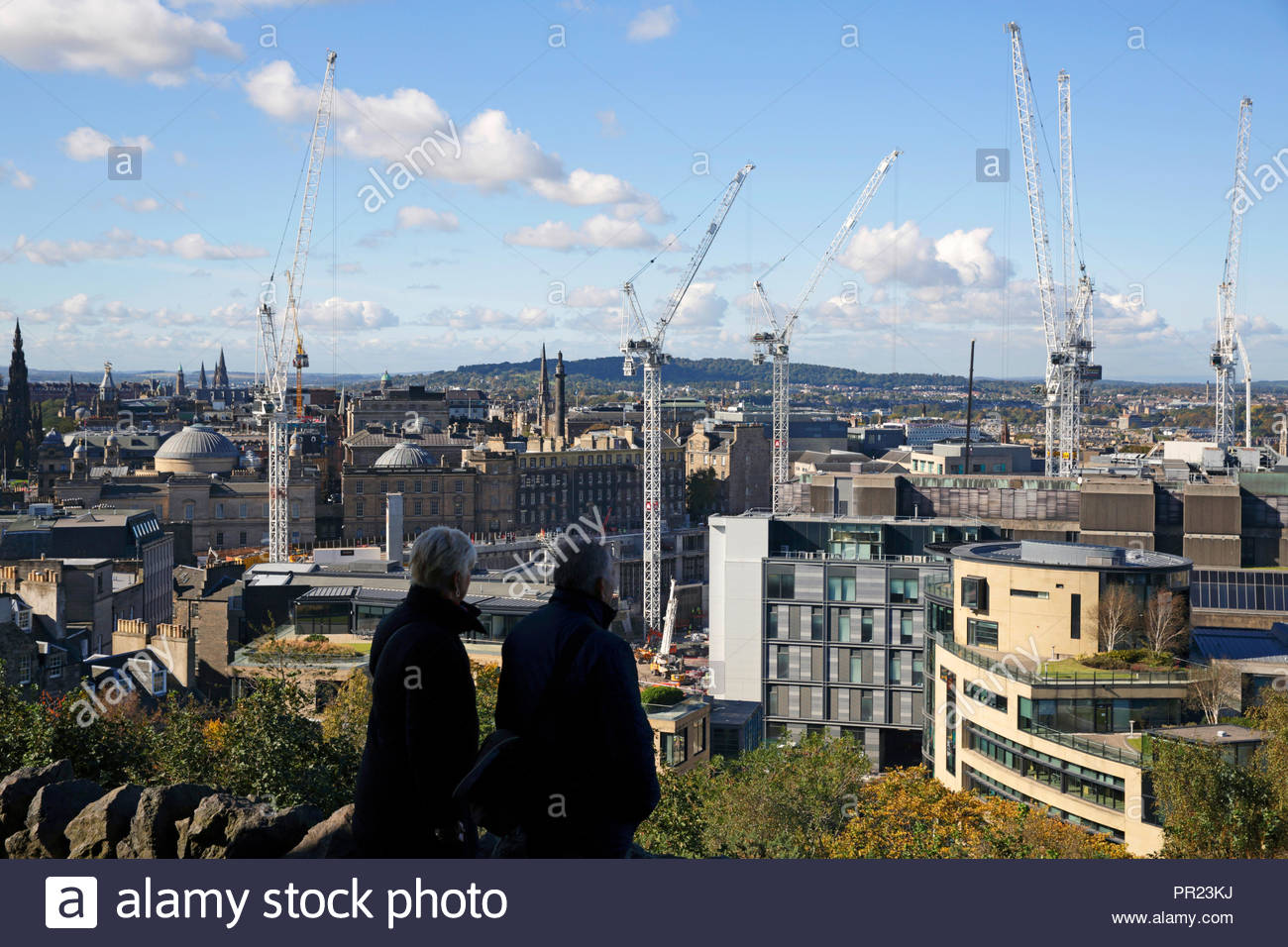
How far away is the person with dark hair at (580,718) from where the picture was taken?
17.8 feet

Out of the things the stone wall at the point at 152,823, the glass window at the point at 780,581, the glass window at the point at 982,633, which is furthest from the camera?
the glass window at the point at 780,581

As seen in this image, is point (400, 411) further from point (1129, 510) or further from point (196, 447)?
point (1129, 510)

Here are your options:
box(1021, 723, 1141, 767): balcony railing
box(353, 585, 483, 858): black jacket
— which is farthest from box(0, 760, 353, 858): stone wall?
box(1021, 723, 1141, 767): balcony railing

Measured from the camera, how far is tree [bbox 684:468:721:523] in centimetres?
13188

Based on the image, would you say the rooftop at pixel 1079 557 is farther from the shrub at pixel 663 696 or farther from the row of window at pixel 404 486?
the row of window at pixel 404 486

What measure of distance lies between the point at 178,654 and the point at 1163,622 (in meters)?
26.0

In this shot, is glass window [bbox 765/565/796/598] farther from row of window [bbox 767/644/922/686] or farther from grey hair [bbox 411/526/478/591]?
grey hair [bbox 411/526/478/591]

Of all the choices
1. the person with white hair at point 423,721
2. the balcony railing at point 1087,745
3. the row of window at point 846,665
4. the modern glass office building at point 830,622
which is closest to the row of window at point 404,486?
the modern glass office building at point 830,622

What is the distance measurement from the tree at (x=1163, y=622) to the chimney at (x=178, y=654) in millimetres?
25260

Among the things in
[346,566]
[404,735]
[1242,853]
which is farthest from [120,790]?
[346,566]

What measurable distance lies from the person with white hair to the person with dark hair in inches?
9.1

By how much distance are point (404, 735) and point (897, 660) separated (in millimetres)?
37665

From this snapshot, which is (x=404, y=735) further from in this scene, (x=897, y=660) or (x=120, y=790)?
(x=897, y=660)

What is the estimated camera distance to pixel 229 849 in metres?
7.27
